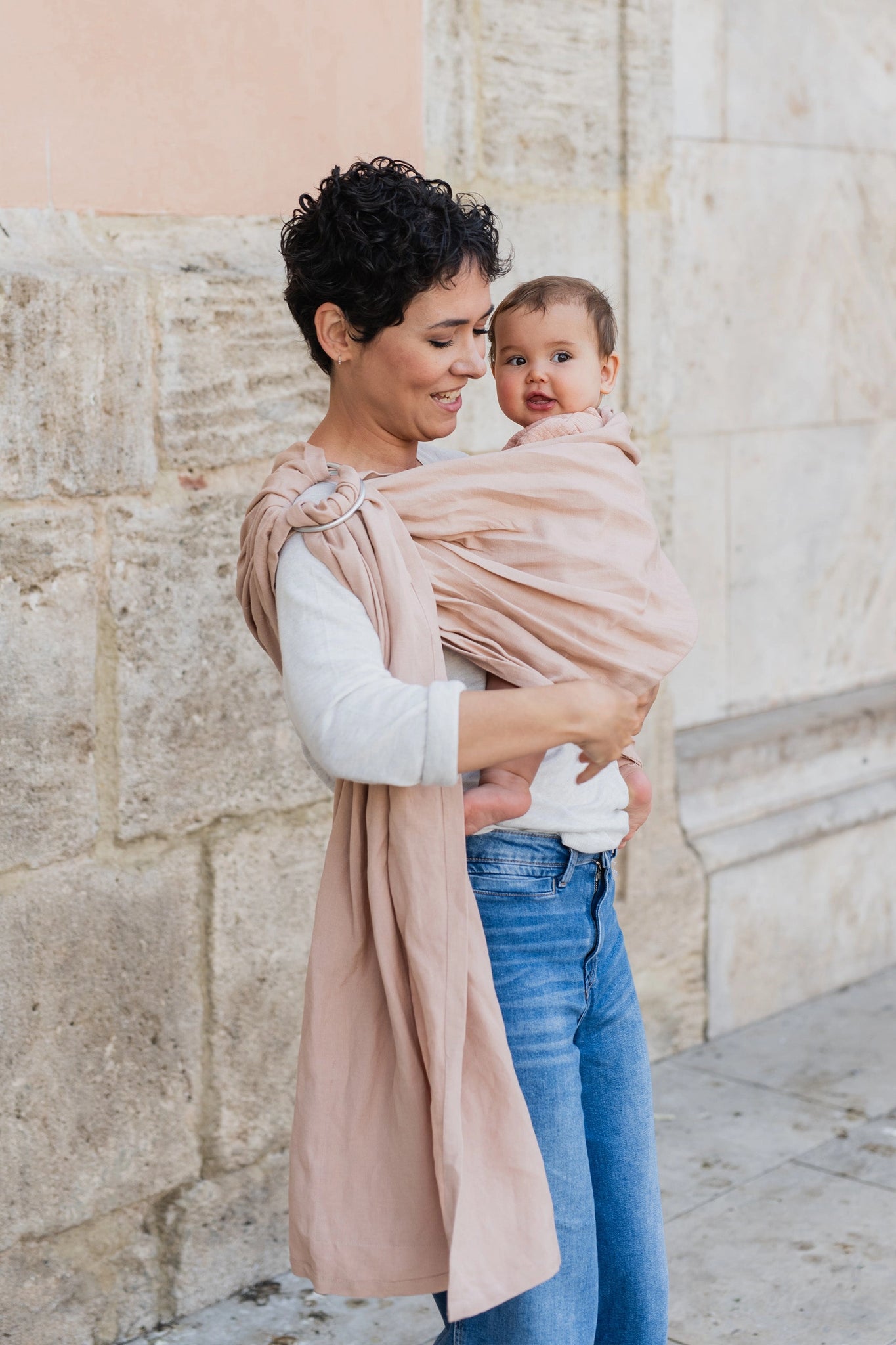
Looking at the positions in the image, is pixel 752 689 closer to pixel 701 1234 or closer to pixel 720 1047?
pixel 720 1047

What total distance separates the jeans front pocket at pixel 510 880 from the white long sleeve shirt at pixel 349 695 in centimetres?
25

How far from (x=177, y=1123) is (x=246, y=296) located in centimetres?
155

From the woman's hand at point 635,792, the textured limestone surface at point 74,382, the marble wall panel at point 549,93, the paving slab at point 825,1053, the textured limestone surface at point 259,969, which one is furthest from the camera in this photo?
the paving slab at point 825,1053

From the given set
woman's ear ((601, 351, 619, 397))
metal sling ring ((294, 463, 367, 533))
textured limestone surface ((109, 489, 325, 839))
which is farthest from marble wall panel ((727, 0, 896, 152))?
metal sling ring ((294, 463, 367, 533))

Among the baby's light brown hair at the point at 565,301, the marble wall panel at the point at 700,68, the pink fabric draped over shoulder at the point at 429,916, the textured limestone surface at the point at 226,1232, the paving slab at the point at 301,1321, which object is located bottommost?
the paving slab at the point at 301,1321

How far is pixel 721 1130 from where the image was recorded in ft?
12.3

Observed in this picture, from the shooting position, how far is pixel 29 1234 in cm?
273

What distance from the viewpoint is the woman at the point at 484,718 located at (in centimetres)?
177

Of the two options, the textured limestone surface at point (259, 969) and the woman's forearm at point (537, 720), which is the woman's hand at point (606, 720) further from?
the textured limestone surface at point (259, 969)

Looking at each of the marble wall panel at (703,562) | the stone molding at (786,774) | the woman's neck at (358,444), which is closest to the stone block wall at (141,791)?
the woman's neck at (358,444)

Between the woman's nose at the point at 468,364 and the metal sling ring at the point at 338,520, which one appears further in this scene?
the woman's nose at the point at 468,364

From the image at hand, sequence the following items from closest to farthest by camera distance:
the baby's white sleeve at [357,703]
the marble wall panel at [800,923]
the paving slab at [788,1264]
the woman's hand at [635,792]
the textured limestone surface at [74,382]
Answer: the baby's white sleeve at [357,703]
the woman's hand at [635,792]
the textured limestone surface at [74,382]
the paving slab at [788,1264]
the marble wall panel at [800,923]

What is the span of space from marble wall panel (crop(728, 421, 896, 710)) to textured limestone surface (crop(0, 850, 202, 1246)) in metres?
2.11

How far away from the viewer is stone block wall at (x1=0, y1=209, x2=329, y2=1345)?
267 cm
